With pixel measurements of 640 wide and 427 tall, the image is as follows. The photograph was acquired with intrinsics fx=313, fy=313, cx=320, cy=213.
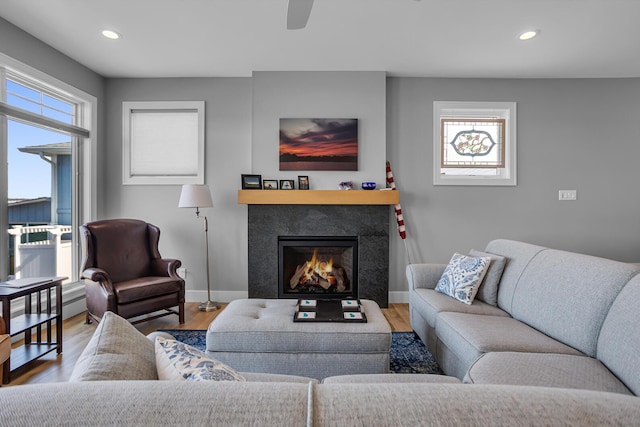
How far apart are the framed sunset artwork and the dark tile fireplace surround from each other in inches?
18.2

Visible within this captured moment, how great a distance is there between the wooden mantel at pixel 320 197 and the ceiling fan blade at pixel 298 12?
1.71 meters

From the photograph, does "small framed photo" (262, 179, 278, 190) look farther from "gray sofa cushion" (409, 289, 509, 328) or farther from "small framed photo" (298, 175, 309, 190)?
"gray sofa cushion" (409, 289, 509, 328)

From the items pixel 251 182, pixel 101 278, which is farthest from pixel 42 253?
pixel 251 182

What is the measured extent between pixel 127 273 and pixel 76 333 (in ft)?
2.03

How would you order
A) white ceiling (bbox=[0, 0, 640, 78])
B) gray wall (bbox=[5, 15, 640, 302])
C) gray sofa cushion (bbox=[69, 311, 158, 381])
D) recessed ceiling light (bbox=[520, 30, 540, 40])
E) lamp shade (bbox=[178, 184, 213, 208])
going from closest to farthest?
1. gray sofa cushion (bbox=[69, 311, 158, 381])
2. white ceiling (bbox=[0, 0, 640, 78])
3. recessed ceiling light (bbox=[520, 30, 540, 40])
4. lamp shade (bbox=[178, 184, 213, 208])
5. gray wall (bbox=[5, 15, 640, 302])

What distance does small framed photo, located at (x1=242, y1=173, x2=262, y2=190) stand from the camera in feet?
11.3

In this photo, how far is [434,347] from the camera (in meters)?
2.12

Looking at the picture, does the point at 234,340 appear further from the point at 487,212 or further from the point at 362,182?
the point at 487,212

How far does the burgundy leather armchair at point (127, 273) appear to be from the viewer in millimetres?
2617

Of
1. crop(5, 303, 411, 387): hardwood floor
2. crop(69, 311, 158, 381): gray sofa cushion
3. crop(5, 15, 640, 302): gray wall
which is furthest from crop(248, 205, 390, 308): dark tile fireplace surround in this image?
crop(69, 311, 158, 381): gray sofa cushion

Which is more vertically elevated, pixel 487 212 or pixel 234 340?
pixel 487 212

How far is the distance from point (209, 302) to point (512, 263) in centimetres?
294

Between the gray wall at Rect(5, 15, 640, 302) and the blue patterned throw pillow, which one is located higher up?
the gray wall at Rect(5, 15, 640, 302)

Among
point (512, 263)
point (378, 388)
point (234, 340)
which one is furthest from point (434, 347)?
point (378, 388)
